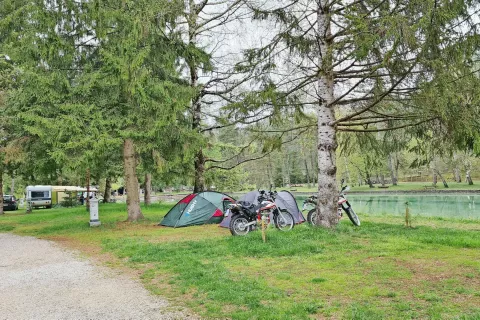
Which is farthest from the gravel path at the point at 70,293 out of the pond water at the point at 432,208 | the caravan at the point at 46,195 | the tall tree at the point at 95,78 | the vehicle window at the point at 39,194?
the vehicle window at the point at 39,194

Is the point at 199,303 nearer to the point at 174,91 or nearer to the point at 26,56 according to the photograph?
the point at 174,91

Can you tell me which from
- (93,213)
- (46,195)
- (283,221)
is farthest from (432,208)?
(46,195)

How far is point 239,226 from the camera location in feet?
27.1

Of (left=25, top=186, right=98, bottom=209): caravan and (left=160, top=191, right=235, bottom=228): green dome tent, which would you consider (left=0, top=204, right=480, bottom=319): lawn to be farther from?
(left=25, top=186, right=98, bottom=209): caravan

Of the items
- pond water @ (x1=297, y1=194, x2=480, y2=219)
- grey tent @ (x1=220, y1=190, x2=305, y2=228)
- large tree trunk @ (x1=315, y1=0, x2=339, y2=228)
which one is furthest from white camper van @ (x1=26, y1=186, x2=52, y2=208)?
large tree trunk @ (x1=315, y1=0, x2=339, y2=228)

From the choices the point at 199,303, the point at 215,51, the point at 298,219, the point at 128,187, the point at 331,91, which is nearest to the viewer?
the point at 199,303

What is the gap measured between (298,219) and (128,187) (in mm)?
5474

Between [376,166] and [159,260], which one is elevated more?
[376,166]

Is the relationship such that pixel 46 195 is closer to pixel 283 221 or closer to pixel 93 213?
pixel 93 213

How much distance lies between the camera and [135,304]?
403 centimetres

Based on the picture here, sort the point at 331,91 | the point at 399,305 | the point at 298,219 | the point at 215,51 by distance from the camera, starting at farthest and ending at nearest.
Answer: the point at 215,51
the point at 298,219
the point at 331,91
the point at 399,305

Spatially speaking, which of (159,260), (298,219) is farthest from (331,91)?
(159,260)

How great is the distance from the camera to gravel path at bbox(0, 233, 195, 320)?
3.79 m

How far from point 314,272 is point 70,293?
124 inches
